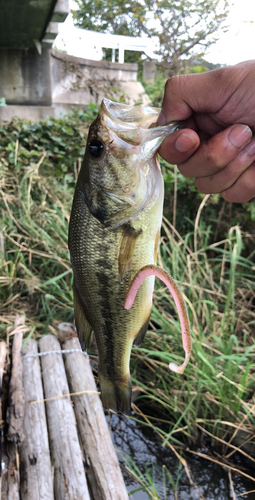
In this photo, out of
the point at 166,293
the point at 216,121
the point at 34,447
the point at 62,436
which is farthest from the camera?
the point at 166,293

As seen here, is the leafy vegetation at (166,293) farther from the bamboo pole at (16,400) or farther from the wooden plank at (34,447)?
the wooden plank at (34,447)

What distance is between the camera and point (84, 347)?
1230mm

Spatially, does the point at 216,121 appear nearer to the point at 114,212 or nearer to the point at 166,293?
the point at 114,212

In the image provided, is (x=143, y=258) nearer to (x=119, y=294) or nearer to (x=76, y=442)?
(x=119, y=294)

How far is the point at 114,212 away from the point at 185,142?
0.31 m

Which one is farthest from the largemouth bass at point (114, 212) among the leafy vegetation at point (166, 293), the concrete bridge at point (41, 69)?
the concrete bridge at point (41, 69)

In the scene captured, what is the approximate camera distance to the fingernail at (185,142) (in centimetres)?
125

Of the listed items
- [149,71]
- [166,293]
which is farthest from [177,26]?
[166,293]

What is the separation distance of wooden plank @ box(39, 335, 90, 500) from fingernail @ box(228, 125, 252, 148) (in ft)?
6.24

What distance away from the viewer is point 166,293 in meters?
3.70

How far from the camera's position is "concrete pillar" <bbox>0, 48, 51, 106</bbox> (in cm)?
805

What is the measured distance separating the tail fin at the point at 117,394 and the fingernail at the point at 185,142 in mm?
821

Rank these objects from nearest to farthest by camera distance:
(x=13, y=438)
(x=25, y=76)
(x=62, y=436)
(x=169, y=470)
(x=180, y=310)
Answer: (x=180, y=310), (x=13, y=438), (x=62, y=436), (x=169, y=470), (x=25, y=76)

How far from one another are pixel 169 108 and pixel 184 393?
7.74ft
